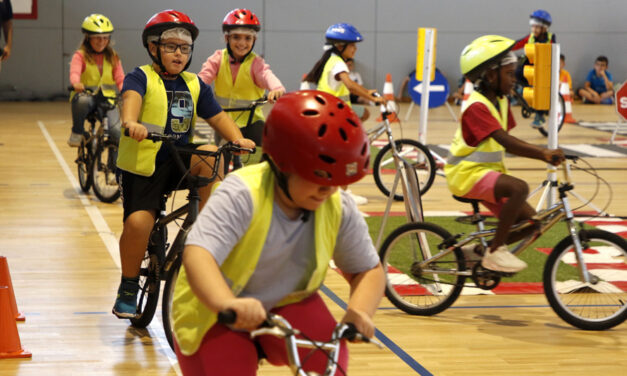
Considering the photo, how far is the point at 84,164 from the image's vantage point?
36.3 ft

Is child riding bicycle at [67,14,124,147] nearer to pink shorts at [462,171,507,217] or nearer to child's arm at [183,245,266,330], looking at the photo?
pink shorts at [462,171,507,217]

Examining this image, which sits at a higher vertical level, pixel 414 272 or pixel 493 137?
pixel 493 137

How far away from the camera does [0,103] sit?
21.3 metres

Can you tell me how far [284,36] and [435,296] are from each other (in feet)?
55.1

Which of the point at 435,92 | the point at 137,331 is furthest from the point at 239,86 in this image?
the point at 435,92

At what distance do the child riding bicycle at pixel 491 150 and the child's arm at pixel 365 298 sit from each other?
9.31 feet

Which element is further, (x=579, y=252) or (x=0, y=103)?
(x=0, y=103)

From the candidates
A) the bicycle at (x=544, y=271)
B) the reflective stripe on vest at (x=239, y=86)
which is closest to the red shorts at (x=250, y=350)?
the bicycle at (x=544, y=271)

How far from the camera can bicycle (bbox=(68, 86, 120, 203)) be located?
10.3m

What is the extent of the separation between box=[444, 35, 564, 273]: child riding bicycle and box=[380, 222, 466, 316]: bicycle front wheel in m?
0.19

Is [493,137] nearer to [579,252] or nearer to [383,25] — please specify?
[579,252]

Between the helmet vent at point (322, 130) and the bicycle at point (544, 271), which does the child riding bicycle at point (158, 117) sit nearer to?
the bicycle at point (544, 271)

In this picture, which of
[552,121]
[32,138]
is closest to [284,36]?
[32,138]

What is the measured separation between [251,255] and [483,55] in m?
3.37
